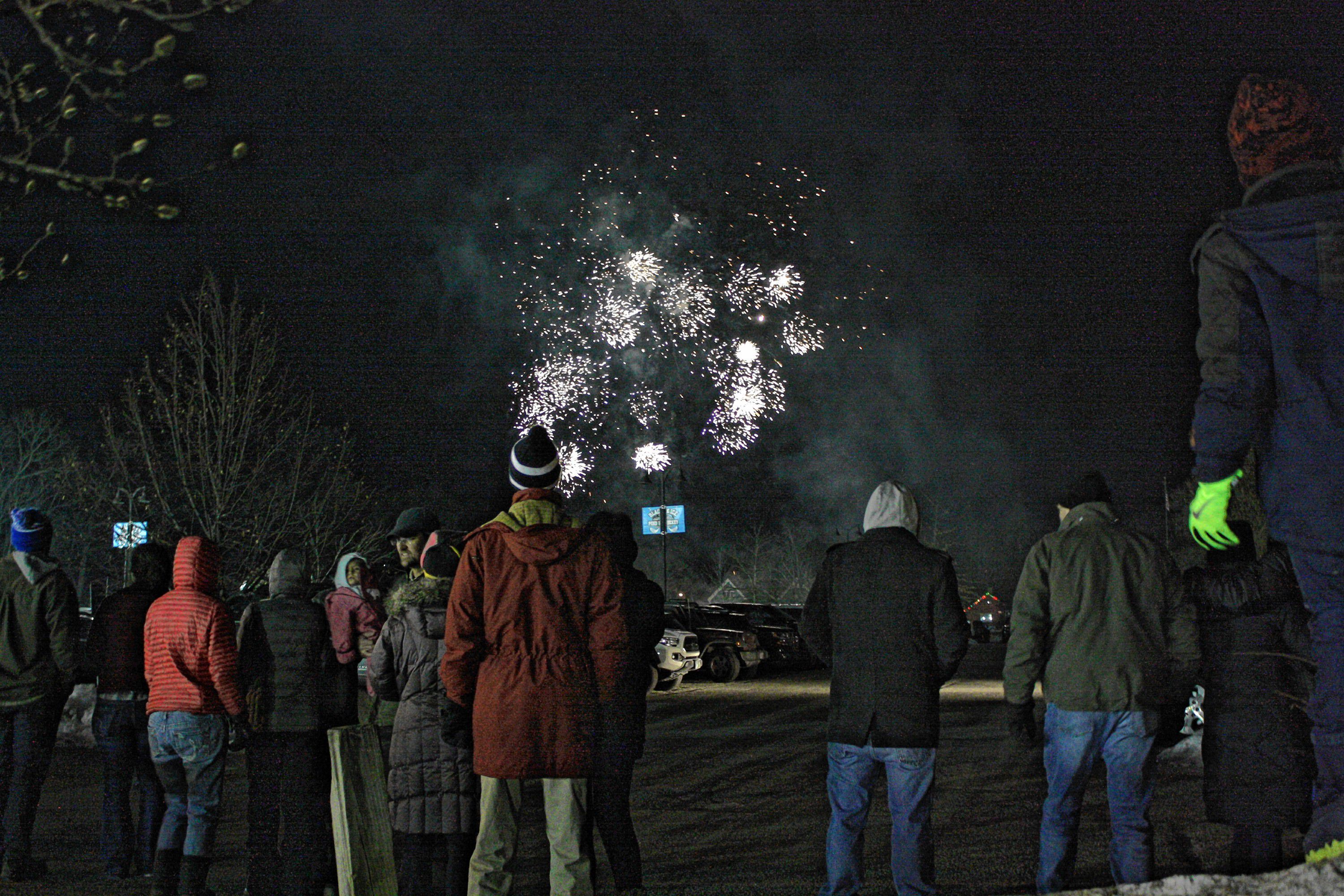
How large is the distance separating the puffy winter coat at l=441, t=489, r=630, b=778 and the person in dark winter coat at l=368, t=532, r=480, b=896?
2.98 feet

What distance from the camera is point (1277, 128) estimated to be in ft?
11.8

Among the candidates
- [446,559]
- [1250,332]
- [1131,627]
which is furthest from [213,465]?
[1250,332]

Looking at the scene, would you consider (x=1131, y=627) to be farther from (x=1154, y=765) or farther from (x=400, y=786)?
(x=400, y=786)

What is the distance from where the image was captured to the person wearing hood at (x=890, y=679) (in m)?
5.45

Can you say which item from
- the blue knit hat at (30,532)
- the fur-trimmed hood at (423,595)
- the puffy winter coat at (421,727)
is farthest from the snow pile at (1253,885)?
the blue knit hat at (30,532)

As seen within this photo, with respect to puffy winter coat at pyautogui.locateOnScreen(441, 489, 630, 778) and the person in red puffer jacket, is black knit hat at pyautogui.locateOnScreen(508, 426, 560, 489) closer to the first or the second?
puffy winter coat at pyautogui.locateOnScreen(441, 489, 630, 778)

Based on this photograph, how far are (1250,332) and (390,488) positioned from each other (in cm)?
3890

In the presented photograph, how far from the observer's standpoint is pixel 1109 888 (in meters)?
3.99

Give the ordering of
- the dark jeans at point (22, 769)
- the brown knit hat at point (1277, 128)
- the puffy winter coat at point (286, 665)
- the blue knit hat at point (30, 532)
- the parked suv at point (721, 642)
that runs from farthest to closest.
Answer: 1. the parked suv at point (721, 642)
2. the blue knit hat at point (30, 532)
3. the dark jeans at point (22, 769)
4. the puffy winter coat at point (286, 665)
5. the brown knit hat at point (1277, 128)

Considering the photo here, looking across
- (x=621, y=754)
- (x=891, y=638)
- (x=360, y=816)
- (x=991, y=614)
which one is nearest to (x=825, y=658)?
(x=891, y=638)

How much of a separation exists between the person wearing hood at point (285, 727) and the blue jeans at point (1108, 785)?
378 cm

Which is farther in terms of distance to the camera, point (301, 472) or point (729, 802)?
point (301, 472)

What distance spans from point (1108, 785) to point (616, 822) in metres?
2.27

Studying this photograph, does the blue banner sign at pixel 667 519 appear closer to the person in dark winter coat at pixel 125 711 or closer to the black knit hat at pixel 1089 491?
the person in dark winter coat at pixel 125 711
